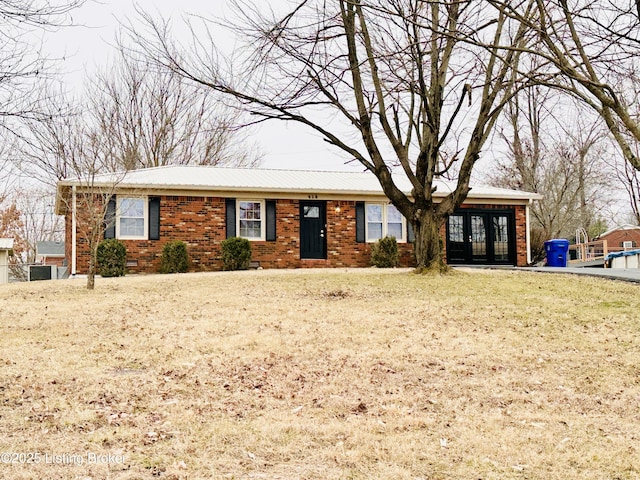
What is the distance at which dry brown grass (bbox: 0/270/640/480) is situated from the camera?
366cm

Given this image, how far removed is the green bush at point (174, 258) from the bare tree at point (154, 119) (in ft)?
30.5

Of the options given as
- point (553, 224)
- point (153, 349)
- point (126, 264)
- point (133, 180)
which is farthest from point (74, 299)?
point (553, 224)

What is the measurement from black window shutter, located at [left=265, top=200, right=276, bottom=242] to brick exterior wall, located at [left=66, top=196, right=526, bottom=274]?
0.11 metres

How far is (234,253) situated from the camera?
55.9 feet

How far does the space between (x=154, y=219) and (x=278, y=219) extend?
365 centimetres

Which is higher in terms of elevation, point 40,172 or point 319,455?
point 40,172

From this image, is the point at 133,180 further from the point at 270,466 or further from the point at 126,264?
the point at 270,466

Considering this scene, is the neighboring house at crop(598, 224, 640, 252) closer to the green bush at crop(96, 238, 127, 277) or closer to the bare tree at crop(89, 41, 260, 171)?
the bare tree at crop(89, 41, 260, 171)

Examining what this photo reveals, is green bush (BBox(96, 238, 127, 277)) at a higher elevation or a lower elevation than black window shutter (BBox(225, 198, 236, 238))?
lower

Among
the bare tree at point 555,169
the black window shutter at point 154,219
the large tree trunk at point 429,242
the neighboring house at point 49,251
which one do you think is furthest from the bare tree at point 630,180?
the neighboring house at point 49,251

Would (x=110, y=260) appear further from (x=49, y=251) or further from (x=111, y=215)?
(x=49, y=251)

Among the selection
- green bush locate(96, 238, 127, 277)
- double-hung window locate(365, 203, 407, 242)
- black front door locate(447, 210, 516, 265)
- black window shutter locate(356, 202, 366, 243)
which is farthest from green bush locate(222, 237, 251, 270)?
black front door locate(447, 210, 516, 265)

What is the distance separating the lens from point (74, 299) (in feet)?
34.5

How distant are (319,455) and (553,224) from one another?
27411mm
